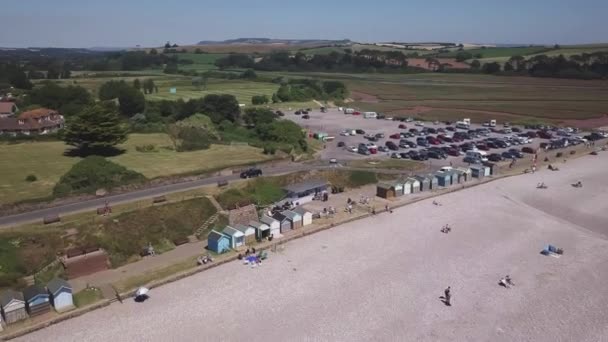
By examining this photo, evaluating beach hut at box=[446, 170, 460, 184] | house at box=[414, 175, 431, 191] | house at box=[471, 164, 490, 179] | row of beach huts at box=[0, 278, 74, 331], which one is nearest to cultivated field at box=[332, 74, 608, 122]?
house at box=[471, 164, 490, 179]

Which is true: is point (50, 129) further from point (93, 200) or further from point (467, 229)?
point (467, 229)

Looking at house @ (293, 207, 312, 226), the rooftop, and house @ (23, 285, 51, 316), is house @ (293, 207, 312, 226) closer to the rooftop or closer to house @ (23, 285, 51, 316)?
the rooftop

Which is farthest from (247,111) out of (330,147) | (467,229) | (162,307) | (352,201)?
(162,307)

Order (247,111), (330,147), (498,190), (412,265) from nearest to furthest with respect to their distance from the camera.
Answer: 1. (412,265)
2. (498,190)
3. (330,147)
4. (247,111)

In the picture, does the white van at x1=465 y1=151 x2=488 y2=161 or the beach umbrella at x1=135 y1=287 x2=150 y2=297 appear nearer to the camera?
the beach umbrella at x1=135 y1=287 x2=150 y2=297

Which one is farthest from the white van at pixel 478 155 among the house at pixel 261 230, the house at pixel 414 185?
the house at pixel 261 230

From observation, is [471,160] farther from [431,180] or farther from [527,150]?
[431,180]

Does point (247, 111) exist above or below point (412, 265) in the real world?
above
